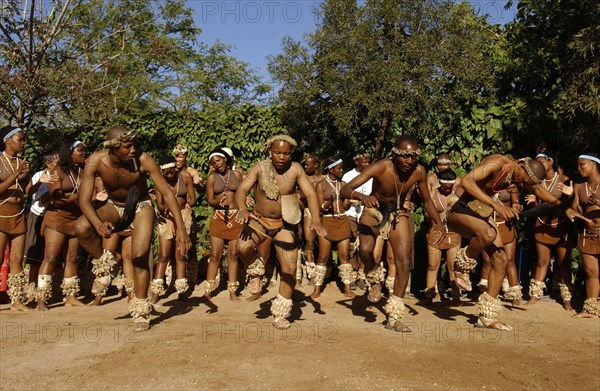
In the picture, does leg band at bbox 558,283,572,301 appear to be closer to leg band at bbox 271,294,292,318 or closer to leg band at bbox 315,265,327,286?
leg band at bbox 315,265,327,286

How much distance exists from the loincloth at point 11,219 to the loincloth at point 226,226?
268 cm

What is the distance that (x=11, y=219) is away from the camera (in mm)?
7984

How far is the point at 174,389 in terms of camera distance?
15.6 feet

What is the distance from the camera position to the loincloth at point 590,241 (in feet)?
25.9

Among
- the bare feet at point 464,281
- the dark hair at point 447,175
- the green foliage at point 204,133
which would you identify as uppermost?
the green foliage at point 204,133

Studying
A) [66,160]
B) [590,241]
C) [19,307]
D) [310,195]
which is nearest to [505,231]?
[590,241]

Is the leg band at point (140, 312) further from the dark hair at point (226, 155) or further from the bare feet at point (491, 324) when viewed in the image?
the bare feet at point (491, 324)

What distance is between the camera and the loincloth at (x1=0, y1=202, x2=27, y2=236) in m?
7.92

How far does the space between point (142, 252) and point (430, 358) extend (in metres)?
3.26

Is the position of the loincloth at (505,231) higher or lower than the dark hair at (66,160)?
lower

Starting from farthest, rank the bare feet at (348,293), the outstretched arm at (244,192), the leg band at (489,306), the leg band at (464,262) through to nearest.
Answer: the bare feet at (348,293) < the leg band at (464,262) < the leg band at (489,306) < the outstretched arm at (244,192)

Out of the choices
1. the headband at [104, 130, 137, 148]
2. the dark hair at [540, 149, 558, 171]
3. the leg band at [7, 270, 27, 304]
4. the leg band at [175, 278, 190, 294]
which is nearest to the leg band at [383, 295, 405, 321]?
the leg band at [175, 278, 190, 294]

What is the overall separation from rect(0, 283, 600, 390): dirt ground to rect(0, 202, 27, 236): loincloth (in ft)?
3.66

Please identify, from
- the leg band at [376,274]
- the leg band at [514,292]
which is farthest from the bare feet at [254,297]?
the leg band at [514,292]
